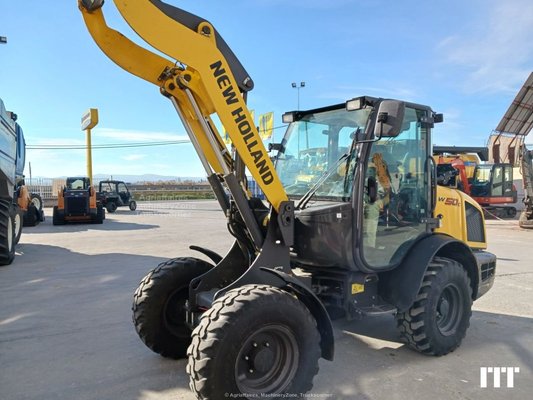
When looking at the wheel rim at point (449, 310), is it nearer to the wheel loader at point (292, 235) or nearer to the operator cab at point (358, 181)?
the wheel loader at point (292, 235)

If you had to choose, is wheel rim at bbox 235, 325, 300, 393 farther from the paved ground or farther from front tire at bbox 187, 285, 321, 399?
the paved ground

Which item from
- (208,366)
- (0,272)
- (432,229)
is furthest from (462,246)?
(0,272)

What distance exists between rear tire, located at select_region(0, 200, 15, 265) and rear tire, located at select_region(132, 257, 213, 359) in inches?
239

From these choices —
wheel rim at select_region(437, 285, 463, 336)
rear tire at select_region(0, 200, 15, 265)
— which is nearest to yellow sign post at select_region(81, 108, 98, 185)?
rear tire at select_region(0, 200, 15, 265)

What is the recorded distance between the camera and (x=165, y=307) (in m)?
3.96

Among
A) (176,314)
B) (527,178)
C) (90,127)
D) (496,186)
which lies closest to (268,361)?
(176,314)

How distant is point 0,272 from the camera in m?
8.16

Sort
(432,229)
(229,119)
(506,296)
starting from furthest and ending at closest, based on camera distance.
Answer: (506,296), (432,229), (229,119)

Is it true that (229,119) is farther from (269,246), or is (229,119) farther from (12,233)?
(12,233)

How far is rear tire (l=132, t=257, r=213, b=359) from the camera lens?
152 inches

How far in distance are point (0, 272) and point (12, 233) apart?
1496mm

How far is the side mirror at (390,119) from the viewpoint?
3.46 meters
